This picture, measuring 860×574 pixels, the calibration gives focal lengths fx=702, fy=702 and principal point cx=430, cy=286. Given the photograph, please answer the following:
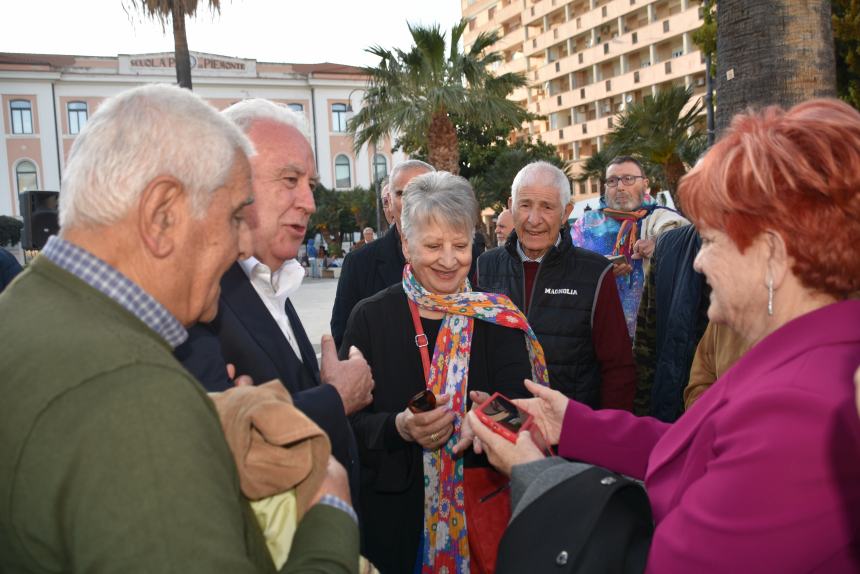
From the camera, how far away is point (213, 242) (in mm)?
1350

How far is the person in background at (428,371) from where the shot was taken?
268cm

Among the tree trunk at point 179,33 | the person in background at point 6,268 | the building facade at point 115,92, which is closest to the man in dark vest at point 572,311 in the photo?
Result: the person in background at point 6,268

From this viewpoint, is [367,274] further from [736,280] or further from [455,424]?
[736,280]

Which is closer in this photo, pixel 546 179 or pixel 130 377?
pixel 130 377

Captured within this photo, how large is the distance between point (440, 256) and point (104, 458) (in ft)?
6.66

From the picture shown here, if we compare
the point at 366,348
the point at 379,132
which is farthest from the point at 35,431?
the point at 379,132

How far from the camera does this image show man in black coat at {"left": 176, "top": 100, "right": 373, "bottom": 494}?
6.39ft

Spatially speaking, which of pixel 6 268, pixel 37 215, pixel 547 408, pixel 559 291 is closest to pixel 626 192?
pixel 559 291

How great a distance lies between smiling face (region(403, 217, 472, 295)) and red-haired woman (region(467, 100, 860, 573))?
3.62 ft

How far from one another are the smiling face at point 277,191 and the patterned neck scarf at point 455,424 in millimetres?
630

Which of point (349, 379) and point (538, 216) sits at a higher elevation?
point (538, 216)

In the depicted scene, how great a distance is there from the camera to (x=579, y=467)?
174 centimetres

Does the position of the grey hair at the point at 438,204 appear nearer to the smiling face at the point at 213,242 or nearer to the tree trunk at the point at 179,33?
the smiling face at the point at 213,242

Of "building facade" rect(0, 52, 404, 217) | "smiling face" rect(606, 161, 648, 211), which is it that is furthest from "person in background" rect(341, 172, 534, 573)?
"building facade" rect(0, 52, 404, 217)
